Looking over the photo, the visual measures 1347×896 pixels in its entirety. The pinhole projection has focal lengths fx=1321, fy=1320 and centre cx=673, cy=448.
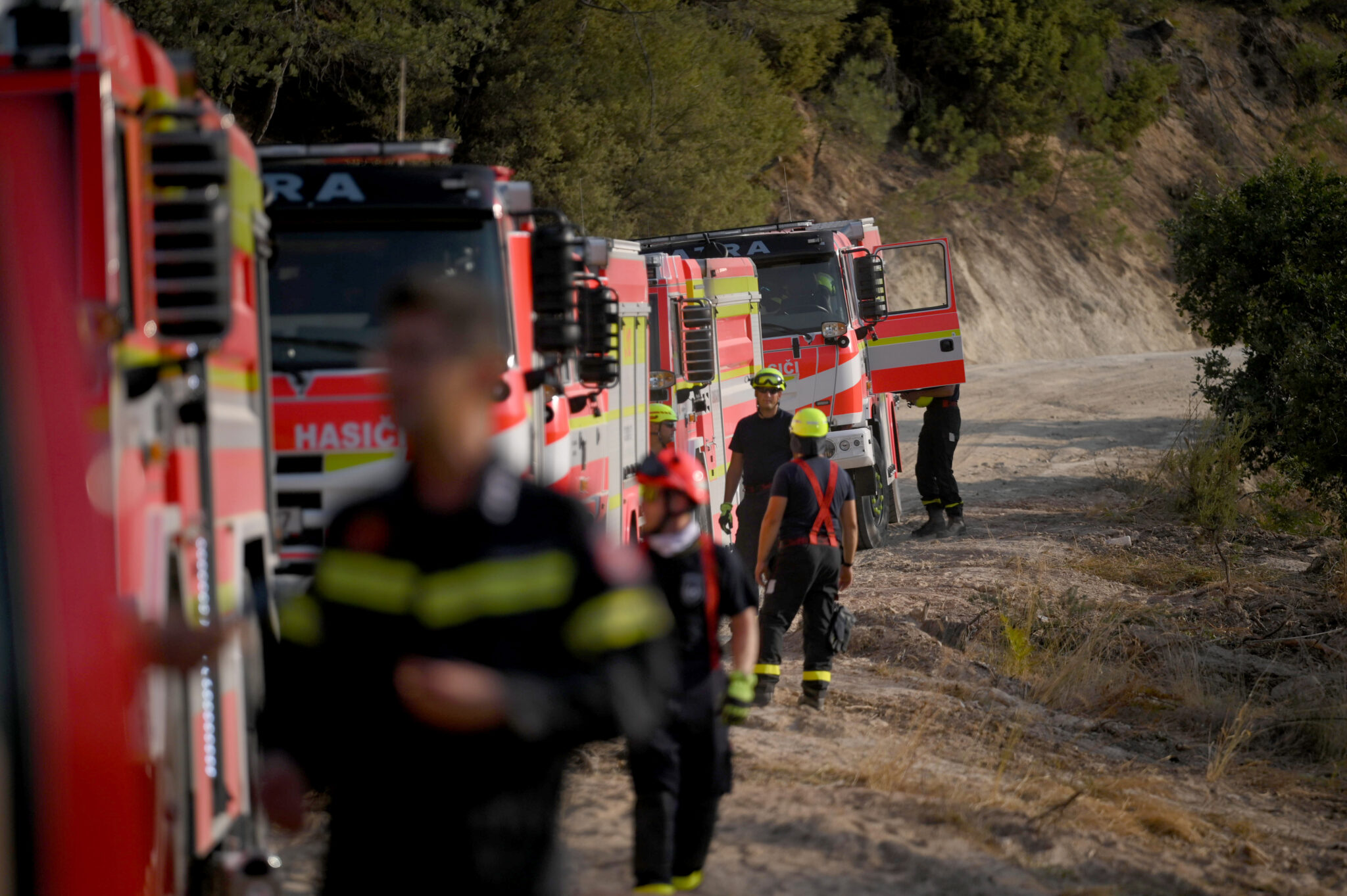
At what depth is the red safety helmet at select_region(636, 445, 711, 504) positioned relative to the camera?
4.70 m

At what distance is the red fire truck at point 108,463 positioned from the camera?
2795mm

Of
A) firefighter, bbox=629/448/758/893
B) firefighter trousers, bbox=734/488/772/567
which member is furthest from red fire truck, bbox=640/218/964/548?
firefighter, bbox=629/448/758/893

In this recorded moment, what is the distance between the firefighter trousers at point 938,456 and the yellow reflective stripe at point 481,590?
12.2m

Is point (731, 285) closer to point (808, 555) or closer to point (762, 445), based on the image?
point (762, 445)

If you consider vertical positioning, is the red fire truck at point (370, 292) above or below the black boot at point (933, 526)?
above

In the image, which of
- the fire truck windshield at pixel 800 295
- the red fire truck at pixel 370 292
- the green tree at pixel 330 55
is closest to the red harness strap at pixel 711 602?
the red fire truck at pixel 370 292

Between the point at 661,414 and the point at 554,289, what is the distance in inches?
158

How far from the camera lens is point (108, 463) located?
9.85 feet

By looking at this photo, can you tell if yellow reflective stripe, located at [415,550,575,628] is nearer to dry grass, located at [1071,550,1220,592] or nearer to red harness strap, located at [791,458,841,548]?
red harness strap, located at [791,458,841,548]

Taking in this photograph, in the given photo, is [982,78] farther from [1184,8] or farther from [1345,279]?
[1345,279]

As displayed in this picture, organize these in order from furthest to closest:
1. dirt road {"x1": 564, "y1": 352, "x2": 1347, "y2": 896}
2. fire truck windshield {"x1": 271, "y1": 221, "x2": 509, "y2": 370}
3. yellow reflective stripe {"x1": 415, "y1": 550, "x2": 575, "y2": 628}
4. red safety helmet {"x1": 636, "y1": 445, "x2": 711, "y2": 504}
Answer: fire truck windshield {"x1": 271, "y1": 221, "x2": 509, "y2": 370} → dirt road {"x1": 564, "y1": 352, "x2": 1347, "y2": 896} → red safety helmet {"x1": 636, "y1": 445, "x2": 711, "y2": 504} → yellow reflective stripe {"x1": 415, "y1": 550, "x2": 575, "y2": 628}

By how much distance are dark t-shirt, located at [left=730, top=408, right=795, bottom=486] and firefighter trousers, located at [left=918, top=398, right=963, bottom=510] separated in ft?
14.4

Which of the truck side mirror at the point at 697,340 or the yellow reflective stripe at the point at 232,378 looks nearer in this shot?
the yellow reflective stripe at the point at 232,378

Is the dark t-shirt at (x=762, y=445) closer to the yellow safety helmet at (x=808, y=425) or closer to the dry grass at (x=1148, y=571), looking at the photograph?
the yellow safety helmet at (x=808, y=425)
